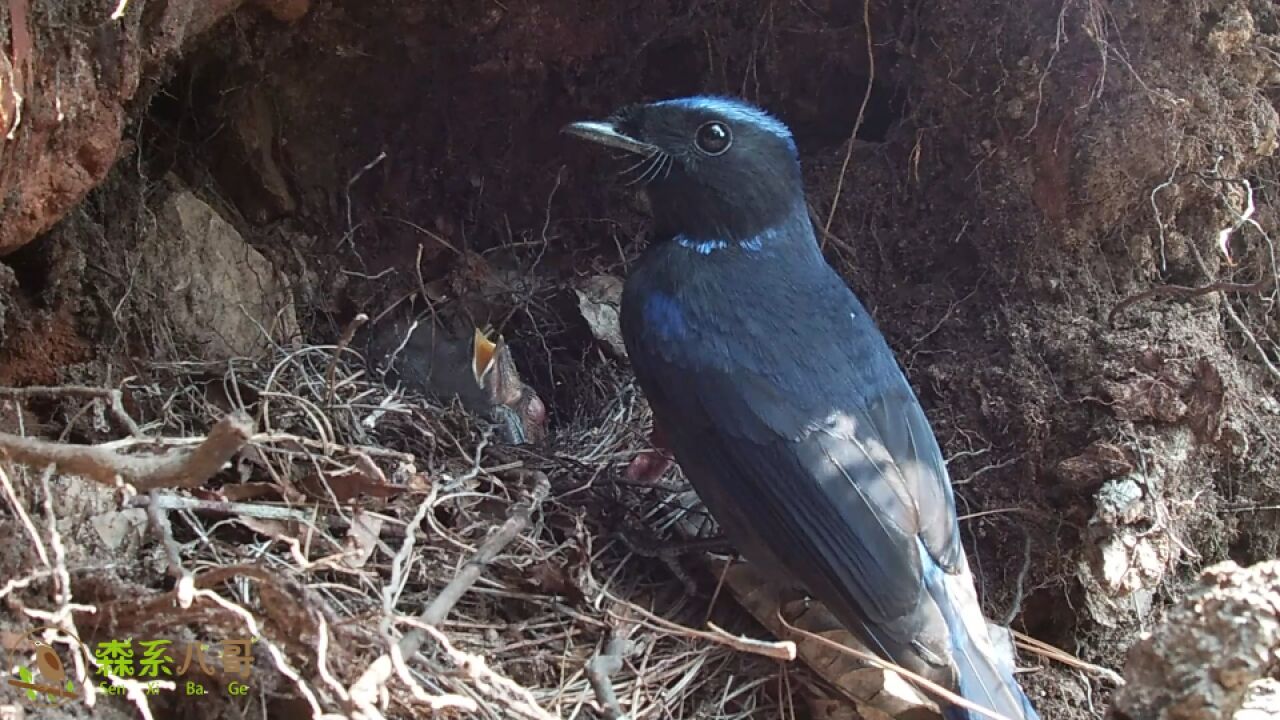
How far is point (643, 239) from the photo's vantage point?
4.21m

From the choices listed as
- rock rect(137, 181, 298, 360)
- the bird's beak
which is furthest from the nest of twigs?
the bird's beak

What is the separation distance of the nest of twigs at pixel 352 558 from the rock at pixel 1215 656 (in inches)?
31.3

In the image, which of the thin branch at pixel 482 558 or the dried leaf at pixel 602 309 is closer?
the thin branch at pixel 482 558

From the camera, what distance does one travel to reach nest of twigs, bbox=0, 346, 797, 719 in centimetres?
191

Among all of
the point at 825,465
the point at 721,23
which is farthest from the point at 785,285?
the point at 721,23

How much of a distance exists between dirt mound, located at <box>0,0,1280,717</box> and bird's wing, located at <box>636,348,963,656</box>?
0.38 meters

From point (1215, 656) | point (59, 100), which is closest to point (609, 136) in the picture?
point (59, 100)

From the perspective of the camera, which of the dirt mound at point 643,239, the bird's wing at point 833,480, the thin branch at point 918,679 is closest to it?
the thin branch at point 918,679

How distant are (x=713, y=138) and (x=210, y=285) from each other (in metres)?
1.65

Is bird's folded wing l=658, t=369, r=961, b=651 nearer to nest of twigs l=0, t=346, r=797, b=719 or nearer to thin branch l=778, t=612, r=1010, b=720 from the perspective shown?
thin branch l=778, t=612, r=1010, b=720

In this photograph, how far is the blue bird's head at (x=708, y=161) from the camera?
321 cm

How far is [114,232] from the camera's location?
3.00 metres

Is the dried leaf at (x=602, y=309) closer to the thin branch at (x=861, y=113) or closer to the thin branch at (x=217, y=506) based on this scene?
the thin branch at (x=861, y=113)

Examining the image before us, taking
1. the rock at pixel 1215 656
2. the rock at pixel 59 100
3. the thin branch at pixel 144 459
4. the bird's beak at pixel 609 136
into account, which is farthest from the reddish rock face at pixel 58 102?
the rock at pixel 1215 656
